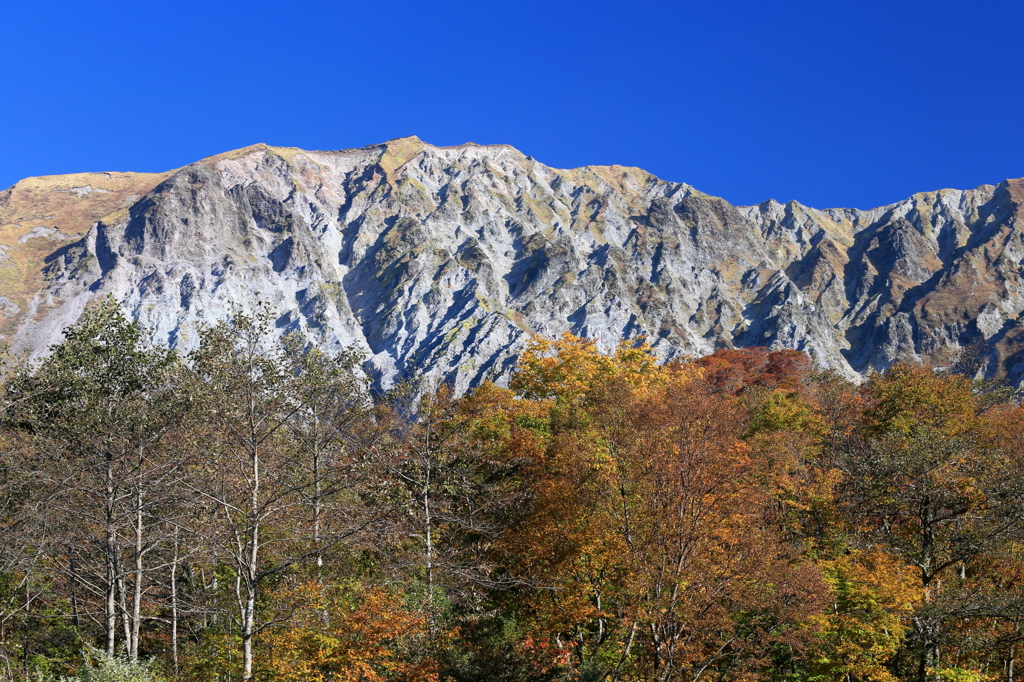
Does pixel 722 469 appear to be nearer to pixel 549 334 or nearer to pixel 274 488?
pixel 274 488

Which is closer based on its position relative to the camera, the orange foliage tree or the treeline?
the treeline

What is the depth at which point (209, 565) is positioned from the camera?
29766 millimetres

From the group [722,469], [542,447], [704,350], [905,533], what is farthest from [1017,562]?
[704,350]

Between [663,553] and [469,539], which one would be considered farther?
[469,539]

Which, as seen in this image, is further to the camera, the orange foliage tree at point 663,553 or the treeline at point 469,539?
the orange foliage tree at point 663,553

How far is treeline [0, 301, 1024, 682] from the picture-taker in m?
20.6

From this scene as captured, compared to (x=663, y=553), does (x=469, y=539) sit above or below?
below

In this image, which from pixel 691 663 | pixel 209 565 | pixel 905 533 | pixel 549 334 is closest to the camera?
pixel 691 663

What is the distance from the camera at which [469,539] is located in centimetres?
3306

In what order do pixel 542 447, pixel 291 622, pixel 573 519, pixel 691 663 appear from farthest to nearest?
pixel 542 447 < pixel 573 519 < pixel 691 663 < pixel 291 622

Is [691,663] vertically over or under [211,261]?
under

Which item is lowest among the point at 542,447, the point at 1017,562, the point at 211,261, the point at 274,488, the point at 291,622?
the point at 291,622

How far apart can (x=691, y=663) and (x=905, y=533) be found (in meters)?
11.3

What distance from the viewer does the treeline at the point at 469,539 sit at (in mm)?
20625
